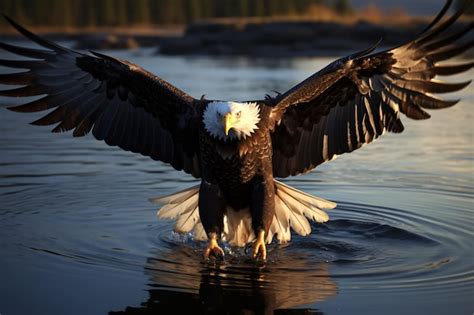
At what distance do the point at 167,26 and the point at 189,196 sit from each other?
203 feet

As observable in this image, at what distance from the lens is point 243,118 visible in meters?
5.29

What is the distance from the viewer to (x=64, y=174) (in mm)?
7750

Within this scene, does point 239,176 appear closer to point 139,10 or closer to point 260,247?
point 260,247

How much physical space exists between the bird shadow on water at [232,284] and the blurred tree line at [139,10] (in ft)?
186

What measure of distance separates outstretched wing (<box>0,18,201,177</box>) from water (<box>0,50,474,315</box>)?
58cm

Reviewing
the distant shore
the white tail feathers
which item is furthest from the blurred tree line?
the white tail feathers

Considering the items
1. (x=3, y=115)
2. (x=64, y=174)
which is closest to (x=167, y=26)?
(x=3, y=115)

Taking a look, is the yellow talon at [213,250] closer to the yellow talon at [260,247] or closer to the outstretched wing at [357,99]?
the yellow talon at [260,247]

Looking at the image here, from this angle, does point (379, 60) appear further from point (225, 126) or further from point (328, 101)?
point (225, 126)

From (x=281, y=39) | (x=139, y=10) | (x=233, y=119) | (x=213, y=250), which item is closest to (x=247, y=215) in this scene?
(x=213, y=250)

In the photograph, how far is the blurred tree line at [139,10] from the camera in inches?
2483

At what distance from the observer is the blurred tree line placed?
6306cm

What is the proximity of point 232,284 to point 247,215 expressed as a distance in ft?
4.34

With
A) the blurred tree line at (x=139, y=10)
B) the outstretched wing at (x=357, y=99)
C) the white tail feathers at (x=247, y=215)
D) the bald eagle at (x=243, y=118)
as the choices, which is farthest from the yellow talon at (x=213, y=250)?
the blurred tree line at (x=139, y=10)
